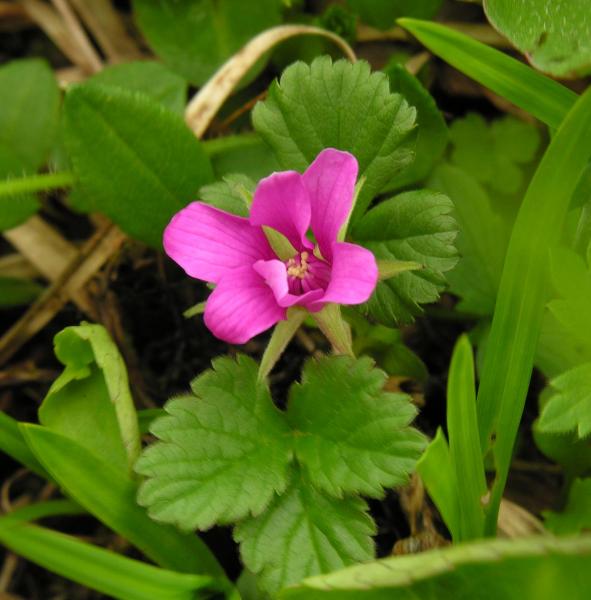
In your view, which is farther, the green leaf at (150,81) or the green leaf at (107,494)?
the green leaf at (150,81)

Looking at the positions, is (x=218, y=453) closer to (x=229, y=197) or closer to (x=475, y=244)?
(x=229, y=197)

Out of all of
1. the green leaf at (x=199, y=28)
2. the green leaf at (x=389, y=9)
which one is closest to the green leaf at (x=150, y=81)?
the green leaf at (x=199, y=28)

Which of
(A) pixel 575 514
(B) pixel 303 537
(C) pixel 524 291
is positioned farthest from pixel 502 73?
(B) pixel 303 537

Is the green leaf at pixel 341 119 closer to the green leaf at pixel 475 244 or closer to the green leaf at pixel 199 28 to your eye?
the green leaf at pixel 475 244

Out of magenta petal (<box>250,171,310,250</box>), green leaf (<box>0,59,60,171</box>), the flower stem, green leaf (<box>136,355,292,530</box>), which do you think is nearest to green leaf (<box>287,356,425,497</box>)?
green leaf (<box>136,355,292,530</box>)

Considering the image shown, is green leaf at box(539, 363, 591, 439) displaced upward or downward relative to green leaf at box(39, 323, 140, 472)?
downward

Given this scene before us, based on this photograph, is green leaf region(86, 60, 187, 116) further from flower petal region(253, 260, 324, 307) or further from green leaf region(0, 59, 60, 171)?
flower petal region(253, 260, 324, 307)
